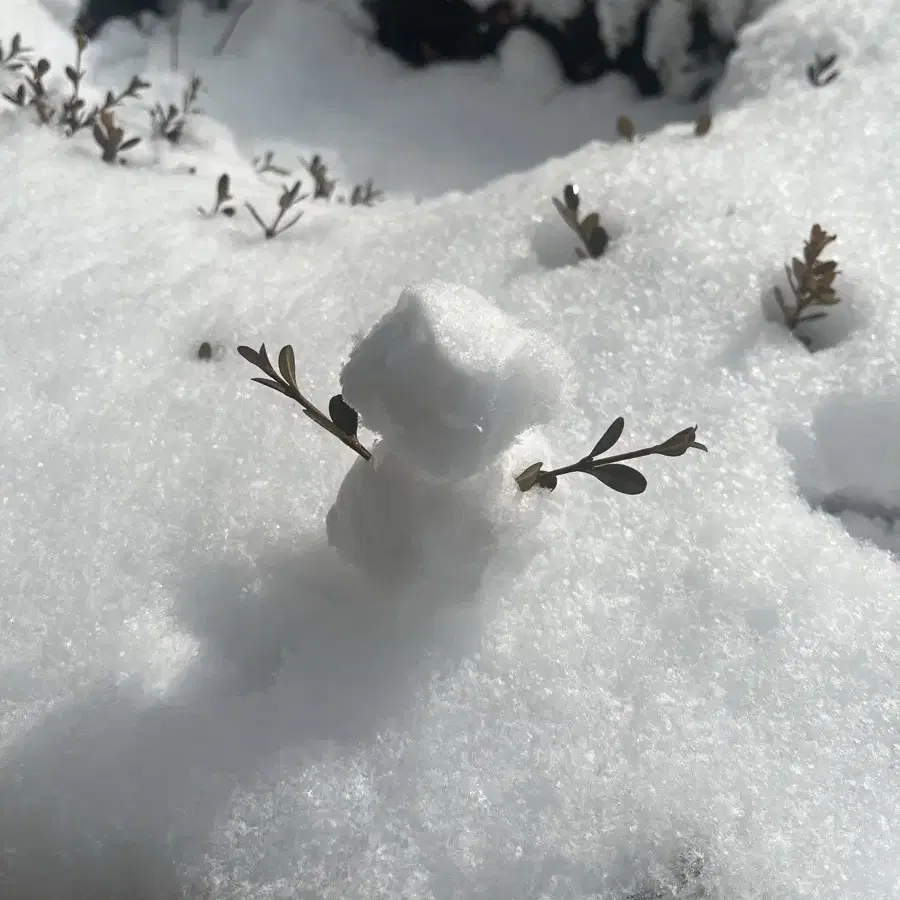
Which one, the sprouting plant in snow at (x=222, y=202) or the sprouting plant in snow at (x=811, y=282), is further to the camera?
the sprouting plant in snow at (x=222, y=202)

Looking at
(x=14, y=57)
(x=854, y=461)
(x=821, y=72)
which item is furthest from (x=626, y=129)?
(x=14, y=57)

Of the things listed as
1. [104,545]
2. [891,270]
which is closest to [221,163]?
[104,545]

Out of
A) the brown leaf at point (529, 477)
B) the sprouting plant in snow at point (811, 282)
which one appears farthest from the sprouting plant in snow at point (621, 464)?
the sprouting plant in snow at point (811, 282)

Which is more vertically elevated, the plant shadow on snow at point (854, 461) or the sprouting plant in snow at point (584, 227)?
the sprouting plant in snow at point (584, 227)

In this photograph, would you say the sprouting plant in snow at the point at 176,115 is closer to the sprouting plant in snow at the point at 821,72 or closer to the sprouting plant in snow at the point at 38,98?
the sprouting plant in snow at the point at 38,98

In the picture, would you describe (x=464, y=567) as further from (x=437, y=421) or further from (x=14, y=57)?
(x=14, y=57)

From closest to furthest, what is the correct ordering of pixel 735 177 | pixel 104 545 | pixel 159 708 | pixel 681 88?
pixel 159 708 < pixel 104 545 < pixel 735 177 < pixel 681 88

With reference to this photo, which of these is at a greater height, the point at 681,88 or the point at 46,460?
the point at 46,460

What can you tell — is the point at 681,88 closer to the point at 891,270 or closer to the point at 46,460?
the point at 891,270
